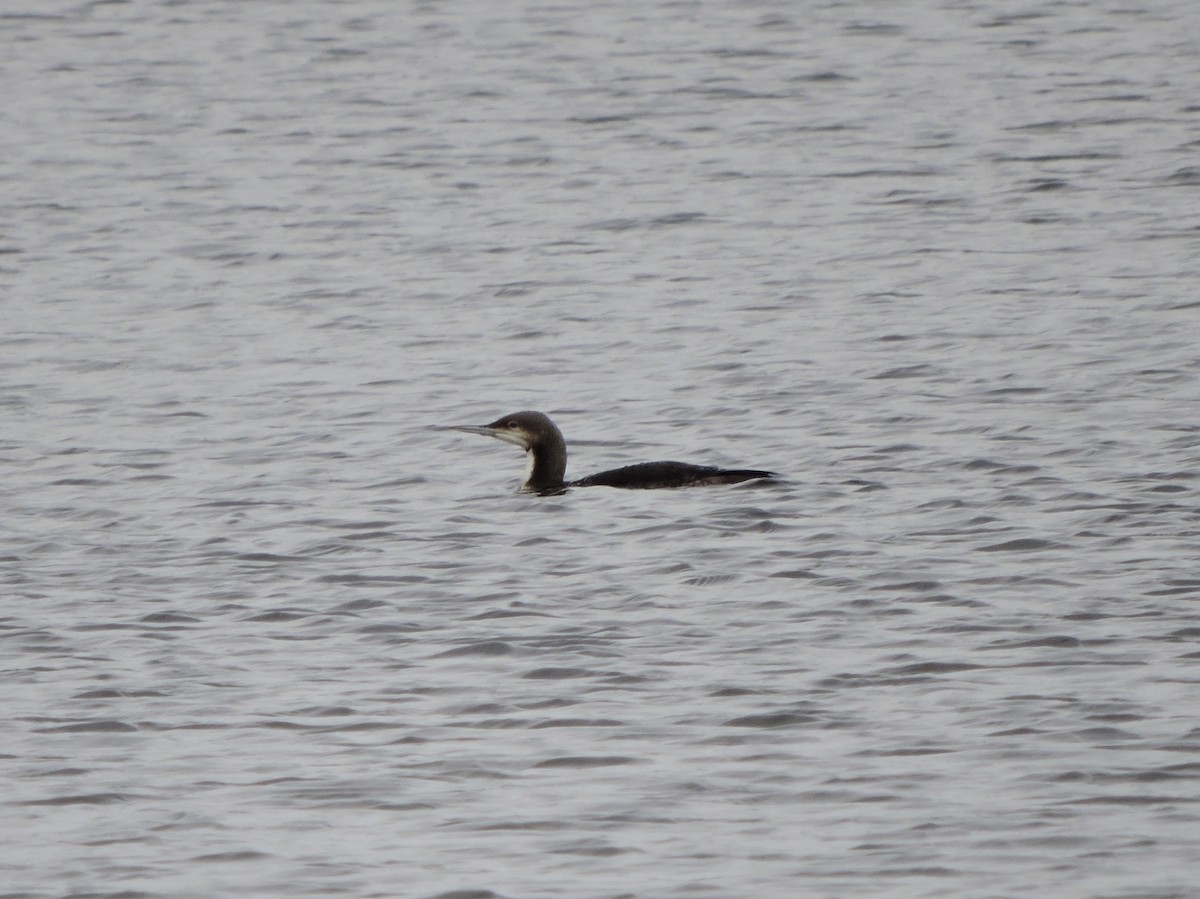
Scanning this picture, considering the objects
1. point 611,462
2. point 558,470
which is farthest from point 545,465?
point 611,462

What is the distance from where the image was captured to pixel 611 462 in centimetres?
1359

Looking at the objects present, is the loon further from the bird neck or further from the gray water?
the gray water

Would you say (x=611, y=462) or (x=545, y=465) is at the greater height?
(x=545, y=465)

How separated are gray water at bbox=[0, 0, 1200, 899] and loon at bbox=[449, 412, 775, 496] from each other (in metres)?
0.14

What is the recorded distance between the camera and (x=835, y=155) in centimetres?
2225

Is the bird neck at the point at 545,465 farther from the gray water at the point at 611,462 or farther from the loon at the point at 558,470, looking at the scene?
the gray water at the point at 611,462

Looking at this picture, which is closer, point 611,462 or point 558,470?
point 558,470

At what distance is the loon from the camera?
1230 centimetres

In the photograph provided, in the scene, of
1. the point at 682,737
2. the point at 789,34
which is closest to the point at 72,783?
the point at 682,737

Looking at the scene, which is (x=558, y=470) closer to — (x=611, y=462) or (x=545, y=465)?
(x=545, y=465)

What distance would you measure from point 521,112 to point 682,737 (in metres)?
17.2

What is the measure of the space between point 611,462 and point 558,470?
688mm

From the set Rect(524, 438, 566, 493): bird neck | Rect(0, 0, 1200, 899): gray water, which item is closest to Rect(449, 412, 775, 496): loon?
Rect(524, 438, 566, 493): bird neck

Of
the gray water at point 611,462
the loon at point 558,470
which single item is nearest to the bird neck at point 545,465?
the loon at point 558,470
